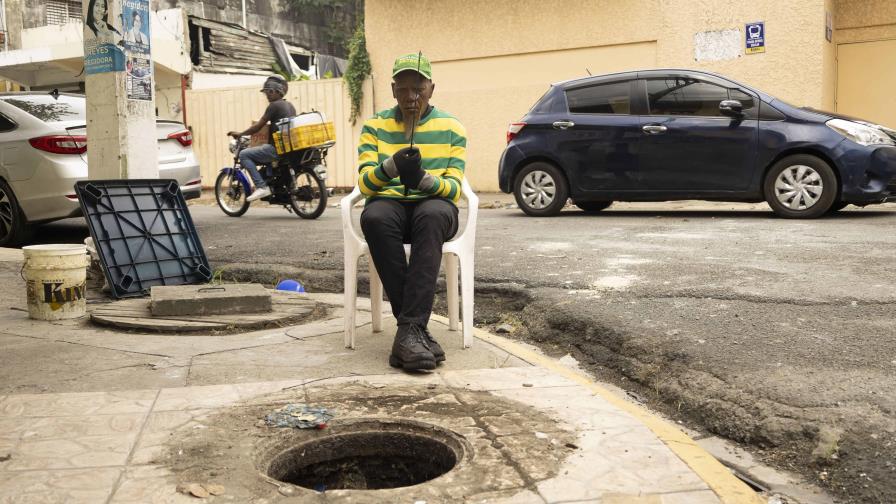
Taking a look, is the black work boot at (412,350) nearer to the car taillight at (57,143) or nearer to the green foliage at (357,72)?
the car taillight at (57,143)

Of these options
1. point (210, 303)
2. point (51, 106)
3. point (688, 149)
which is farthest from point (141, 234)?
point (688, 149)

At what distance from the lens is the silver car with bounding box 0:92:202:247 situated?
7.88 meters

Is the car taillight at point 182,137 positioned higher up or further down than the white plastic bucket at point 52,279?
higher up

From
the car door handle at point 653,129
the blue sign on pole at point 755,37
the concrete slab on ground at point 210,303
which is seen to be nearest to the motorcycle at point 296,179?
the car door handle at point 653,129

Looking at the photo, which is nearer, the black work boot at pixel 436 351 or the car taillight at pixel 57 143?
the black work boot at pixel 436 351

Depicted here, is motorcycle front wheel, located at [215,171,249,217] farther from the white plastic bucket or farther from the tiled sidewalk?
the tiled sidewalk

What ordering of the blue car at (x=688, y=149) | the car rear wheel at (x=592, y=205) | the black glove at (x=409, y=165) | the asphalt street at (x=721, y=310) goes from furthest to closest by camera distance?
1. the car rear wheel at (x=592, y=205)
2. the blue car at (x=688, y=149)
3. the black glove at (x=409, y=165)
4. the asphalt street at (x=721, y=310)

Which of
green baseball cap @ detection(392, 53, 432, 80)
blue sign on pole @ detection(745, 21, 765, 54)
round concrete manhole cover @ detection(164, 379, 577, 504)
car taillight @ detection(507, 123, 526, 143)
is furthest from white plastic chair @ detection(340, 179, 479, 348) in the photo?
blue sign on pole @ detection(745, 21, 765, 54)

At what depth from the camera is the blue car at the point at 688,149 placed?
867 cm

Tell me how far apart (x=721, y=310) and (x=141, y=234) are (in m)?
3.92

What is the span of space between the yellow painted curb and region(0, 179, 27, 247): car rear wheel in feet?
19.9

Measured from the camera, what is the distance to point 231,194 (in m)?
11.1

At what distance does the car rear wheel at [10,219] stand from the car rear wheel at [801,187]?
762 cm

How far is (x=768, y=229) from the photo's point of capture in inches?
317
